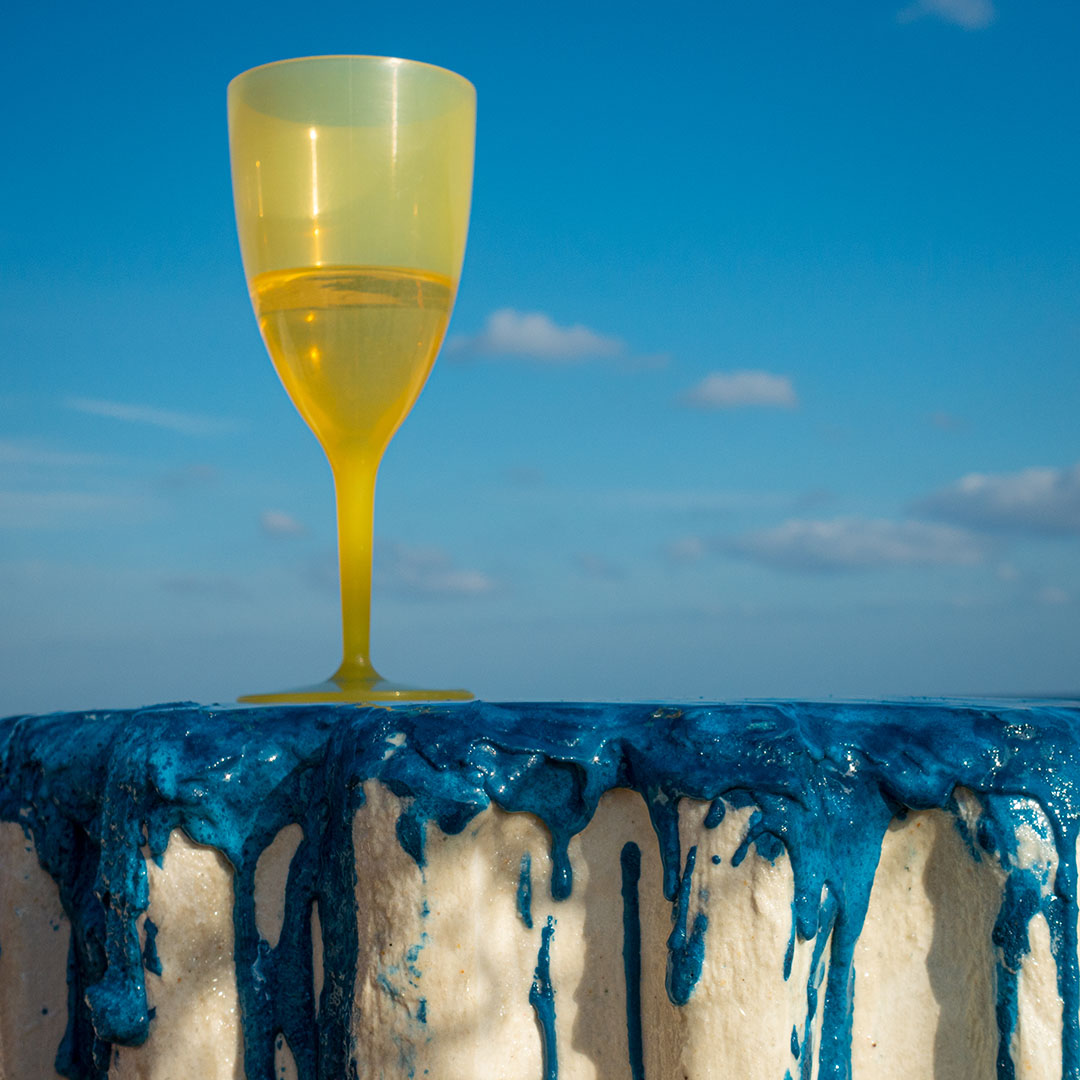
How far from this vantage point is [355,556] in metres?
1.95

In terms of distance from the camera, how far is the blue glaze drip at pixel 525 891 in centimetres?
154

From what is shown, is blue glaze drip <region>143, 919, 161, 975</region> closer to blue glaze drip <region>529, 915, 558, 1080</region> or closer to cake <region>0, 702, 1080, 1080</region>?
cake <region>0, 702, 1080, 1080</region>

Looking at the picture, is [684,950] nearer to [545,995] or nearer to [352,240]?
[545,995]

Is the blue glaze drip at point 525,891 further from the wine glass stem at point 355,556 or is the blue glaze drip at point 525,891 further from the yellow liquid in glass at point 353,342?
the yellow liquid in glass at point 353,342

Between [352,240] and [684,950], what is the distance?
112 centimetres

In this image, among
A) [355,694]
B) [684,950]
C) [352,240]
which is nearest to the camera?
[684,950]

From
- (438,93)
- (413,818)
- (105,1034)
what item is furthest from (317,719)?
(438,93)

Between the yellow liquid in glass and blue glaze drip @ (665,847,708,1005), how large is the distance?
2.89ft

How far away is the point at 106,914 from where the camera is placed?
1.64 metres

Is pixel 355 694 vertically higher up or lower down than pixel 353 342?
lower down

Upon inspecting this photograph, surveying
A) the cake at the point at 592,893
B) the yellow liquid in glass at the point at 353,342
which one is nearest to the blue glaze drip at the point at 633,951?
the cake at the point at 592,893

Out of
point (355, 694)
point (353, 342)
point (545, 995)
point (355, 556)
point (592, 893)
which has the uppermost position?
point (353, 342)

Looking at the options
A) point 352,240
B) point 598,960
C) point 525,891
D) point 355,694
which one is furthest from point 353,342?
point 598,960

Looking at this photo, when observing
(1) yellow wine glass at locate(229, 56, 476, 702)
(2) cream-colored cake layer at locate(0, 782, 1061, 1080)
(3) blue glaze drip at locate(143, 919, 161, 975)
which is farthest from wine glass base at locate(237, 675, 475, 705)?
(3) blue glaze drip at locate(143, 919, 161, 975)
